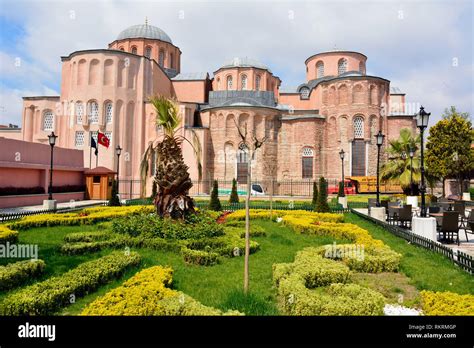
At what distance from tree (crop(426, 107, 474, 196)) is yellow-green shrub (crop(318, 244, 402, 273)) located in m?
24.3

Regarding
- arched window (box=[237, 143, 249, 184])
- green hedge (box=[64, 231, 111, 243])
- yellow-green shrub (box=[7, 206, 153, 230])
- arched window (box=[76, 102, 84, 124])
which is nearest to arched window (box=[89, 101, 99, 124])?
arched window (box=[76, 102, 84, 124])

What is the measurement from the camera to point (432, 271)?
243 inches

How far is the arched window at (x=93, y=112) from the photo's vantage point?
3031 cm

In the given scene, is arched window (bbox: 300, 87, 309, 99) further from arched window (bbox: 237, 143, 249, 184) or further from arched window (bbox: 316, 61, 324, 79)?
arched window (bbox: 237, 143, 249, 184)

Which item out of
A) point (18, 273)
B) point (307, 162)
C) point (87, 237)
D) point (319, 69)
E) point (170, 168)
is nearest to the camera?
Result: point (18, 273)

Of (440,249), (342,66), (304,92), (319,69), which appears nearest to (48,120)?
(304,92)

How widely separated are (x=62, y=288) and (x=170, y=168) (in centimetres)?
563

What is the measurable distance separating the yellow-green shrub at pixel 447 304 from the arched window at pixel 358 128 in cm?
3298

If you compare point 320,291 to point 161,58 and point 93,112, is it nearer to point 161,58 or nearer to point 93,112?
point 93,112

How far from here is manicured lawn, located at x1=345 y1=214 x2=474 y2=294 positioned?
524cm

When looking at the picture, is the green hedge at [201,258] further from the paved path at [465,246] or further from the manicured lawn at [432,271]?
the paved path at [465,246]

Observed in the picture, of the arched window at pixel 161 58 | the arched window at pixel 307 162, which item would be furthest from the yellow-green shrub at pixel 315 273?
the arched window at pixel 161 58
